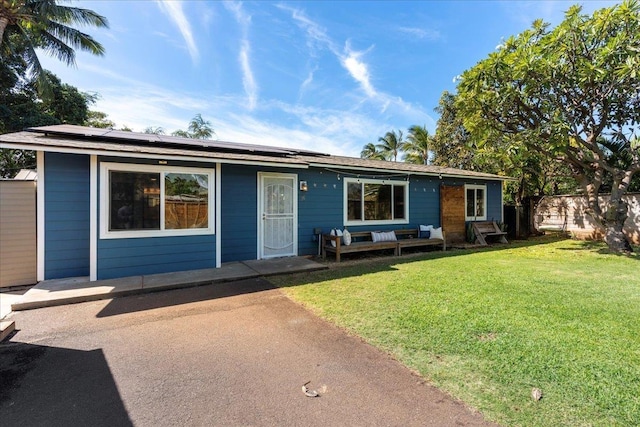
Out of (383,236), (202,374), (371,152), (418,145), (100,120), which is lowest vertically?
(202,374)

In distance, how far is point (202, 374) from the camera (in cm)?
244

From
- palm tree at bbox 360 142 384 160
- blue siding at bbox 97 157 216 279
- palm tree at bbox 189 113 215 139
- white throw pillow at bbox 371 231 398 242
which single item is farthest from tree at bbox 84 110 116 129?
white throw pillow at bbox 371 231 398 242

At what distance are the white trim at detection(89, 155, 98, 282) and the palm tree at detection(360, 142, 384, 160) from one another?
23.8 m

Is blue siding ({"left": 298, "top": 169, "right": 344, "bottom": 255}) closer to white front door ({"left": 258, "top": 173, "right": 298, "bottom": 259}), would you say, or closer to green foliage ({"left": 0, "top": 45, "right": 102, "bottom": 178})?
white front door ({"left": 258, "top": 173, "right": 298, "bottom": 259})

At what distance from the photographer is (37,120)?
13047 mm

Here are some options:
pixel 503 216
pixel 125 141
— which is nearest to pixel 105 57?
pixel 125 141

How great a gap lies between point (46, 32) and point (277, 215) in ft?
41.5

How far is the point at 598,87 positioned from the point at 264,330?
9.96m

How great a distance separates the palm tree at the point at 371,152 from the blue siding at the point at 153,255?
2272 centimetres

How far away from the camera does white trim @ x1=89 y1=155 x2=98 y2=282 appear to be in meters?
4.93

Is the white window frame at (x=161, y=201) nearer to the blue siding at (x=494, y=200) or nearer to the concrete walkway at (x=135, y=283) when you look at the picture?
the concrete walkway at (x=135, y=283)

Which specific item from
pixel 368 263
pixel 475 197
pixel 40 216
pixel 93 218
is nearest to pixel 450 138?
pixel 475 197

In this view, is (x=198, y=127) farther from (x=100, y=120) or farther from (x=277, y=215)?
(x=277, y=215)

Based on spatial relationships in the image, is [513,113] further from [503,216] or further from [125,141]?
[125,141]
